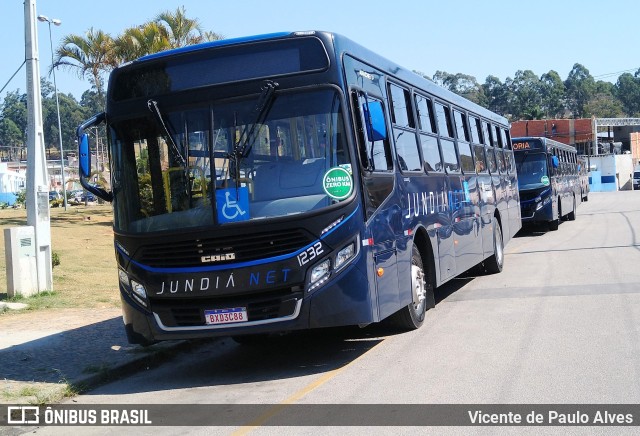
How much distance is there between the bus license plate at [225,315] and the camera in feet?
25.4

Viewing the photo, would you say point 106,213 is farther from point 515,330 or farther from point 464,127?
point 515,330

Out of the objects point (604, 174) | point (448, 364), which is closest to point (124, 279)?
point (448, 364)

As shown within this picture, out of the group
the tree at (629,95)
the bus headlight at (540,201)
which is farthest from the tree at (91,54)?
the tree at (629,95)

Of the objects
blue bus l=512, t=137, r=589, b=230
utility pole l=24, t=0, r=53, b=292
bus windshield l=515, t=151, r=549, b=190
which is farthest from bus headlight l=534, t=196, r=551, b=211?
utility pole l=24, t=0, r=53, b=292

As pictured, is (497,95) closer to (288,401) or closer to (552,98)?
(552,98)

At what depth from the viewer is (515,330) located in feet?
31.1

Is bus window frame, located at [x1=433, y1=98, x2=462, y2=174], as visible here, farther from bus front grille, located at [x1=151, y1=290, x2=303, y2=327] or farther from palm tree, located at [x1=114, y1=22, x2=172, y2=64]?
palm tree, located at [x1=114, y1=22, x2=172, y2=64]

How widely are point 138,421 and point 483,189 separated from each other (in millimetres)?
9413

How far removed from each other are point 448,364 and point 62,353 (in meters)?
4.72

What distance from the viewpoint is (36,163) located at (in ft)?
45.1

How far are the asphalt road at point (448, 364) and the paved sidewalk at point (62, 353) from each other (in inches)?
9.9

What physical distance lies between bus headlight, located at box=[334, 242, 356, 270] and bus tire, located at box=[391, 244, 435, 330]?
190cm

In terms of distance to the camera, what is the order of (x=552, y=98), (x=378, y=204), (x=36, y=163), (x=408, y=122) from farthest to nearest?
1. (x=552, y=98)
2. (x=36, y=163)
3. (x=408, y=122)
4. (x=378, y=204)

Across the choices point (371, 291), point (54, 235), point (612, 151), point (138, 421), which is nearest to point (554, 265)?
point (371, 291)
